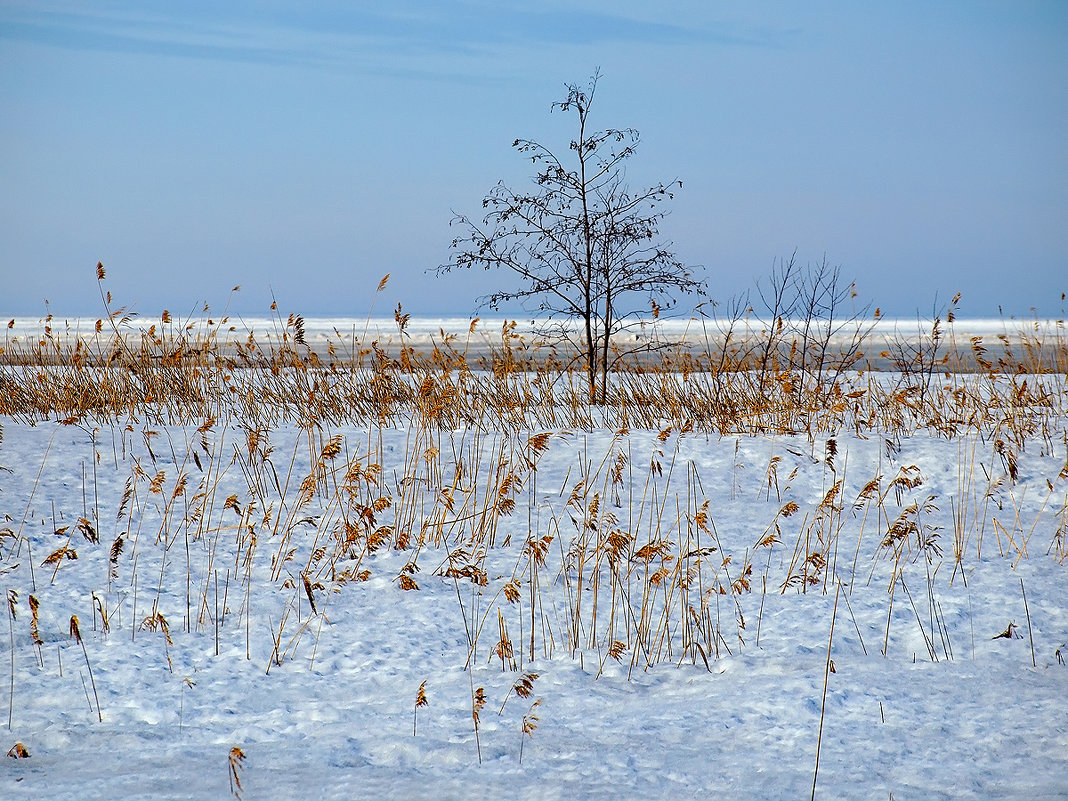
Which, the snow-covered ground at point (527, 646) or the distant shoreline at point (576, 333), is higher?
the distant shoreline at point (576, 333)

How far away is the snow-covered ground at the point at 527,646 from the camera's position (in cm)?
259

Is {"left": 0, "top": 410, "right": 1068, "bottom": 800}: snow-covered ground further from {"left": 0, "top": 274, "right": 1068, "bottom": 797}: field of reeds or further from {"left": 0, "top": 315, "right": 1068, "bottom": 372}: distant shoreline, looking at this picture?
{"left": 0, "top": 315, "right": 1068, "bottom": 372}: distant shoreline

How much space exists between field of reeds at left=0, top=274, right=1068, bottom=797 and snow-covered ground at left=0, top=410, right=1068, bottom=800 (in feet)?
0.07

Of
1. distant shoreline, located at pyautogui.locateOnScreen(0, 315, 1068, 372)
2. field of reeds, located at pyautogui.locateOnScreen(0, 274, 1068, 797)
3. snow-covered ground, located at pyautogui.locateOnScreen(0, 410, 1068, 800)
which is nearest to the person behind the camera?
snow-covered ground, located at pyautogui.locateOnScreen(0, 410, 1068, 800)

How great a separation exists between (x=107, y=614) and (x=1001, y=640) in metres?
3.63

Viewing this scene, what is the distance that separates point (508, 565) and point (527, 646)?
2.91ft

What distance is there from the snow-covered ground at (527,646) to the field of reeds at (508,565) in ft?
0.07

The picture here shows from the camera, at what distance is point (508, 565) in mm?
4445

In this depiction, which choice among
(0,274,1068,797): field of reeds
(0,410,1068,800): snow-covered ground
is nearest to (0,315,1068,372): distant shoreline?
(0,274,1068,797): field of reeds

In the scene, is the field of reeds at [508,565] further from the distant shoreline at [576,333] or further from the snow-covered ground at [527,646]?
the distant shoreline at [576,333]

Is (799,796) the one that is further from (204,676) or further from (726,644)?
(204,676)

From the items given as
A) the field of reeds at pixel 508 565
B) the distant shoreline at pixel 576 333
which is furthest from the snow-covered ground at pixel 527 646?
the distant shoreline at pixel 576 333

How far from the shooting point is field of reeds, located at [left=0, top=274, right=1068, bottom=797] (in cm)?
314

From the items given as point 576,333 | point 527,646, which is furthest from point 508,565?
point 576,333
